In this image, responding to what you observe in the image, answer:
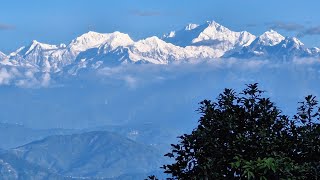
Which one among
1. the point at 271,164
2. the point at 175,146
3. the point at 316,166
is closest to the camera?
the point at 271,164

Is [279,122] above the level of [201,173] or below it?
above

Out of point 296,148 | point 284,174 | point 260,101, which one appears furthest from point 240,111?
point 284,174

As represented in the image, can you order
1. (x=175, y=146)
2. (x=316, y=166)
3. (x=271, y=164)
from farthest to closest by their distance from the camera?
(x=175, y=146) < (x=316, y=166) < (x=271, y=164)

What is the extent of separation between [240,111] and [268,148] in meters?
3.76

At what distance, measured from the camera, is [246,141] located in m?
32.6

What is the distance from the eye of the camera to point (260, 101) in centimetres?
3541

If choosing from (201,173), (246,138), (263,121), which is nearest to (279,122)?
(263,121)

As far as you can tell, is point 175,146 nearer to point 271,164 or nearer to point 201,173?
point 201,173

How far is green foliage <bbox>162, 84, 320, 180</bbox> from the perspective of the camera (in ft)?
103

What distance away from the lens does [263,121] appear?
1372 inches

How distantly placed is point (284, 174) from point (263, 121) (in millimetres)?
5232

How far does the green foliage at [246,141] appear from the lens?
103 ft

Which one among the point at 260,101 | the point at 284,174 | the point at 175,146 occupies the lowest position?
the point at 284,174

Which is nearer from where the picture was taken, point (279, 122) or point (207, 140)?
point (207, 140)
